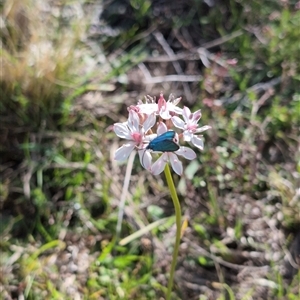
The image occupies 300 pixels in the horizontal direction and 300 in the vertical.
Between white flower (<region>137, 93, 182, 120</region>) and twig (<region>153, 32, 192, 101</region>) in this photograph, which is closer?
white flower (<region>137, 93, 182, 120</region>)

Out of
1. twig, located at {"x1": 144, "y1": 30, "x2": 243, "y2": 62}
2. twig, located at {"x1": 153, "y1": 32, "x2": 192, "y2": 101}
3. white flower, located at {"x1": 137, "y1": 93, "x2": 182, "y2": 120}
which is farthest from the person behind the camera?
twig, located at {"x1": 144, "y1": 30, "x2": 243, "y2": 62}

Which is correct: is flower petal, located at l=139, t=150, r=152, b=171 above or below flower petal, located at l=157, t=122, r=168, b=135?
below

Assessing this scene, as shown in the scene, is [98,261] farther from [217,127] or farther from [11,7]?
[11,7]

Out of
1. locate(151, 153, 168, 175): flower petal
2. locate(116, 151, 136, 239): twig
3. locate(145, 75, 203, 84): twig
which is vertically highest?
locate(151, 153, 168, 175): flower petal

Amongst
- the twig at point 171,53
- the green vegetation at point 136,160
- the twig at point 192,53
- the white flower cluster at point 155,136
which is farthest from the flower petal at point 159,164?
Answer: the twig at point 192,53

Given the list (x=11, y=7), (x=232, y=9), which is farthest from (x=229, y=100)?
(x=11, y=7)

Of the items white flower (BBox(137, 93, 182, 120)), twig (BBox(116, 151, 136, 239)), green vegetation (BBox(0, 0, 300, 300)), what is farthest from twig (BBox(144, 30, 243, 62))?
white flower (BBox(137, 93, 182, 120))

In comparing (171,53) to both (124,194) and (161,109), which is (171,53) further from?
(161,109)

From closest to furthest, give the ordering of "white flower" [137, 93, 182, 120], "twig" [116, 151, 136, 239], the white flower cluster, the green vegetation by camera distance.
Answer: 1. the white flower cluster
2. "white flower" [137, 93, 182, 120]
3. the green vegetation
4. "twig" [116, 151, 136, 239]

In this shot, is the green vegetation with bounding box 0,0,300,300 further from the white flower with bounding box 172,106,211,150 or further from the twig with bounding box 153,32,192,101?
the white flower with bounding box 172,106,211,150
